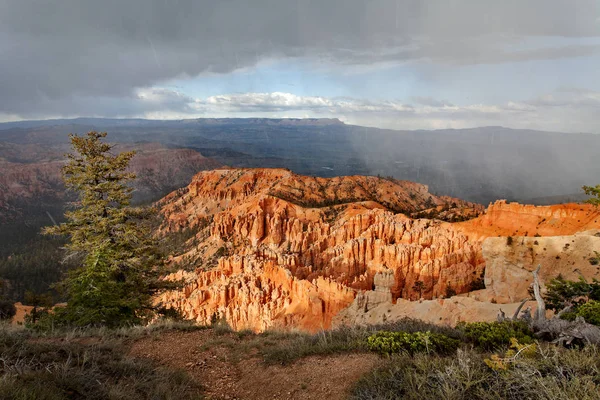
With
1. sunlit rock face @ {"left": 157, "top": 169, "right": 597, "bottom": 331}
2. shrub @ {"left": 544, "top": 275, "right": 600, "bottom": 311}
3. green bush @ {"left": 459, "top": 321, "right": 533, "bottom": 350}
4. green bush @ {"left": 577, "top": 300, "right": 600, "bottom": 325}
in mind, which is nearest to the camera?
green bush @ {"left": 459, "top": 321, "right": 533, "bottom": 350}

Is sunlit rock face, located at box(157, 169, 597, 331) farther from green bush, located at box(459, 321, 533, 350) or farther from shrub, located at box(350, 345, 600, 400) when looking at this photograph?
shrub, located at box(350, 345, 600, 400)

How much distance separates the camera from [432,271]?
35.1 m

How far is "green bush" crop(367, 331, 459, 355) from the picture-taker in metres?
6.42

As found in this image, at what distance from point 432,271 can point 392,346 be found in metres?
31.4

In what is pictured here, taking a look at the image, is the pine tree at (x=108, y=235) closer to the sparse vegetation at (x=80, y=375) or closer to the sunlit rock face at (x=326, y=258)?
the sparse vegetation at (x=80, y=375)

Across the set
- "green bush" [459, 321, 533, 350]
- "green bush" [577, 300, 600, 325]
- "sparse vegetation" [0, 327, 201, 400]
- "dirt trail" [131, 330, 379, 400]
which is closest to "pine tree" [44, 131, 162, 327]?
"dirt trail" [131, 330, 379, 400]

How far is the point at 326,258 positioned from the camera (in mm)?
42906

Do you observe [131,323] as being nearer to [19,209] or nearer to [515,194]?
[515,194]

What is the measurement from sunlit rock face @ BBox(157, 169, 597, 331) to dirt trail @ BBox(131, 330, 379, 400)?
47.7 ft

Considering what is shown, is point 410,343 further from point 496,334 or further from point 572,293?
point 572,293

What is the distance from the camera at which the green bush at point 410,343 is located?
6.42 meters

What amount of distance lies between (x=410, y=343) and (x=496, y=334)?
2068 millimetres

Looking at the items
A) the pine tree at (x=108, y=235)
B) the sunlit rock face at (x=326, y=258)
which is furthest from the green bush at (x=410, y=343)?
the sunlit rock face at (x=326, y=258)

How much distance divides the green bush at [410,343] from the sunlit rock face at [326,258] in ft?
54.5
